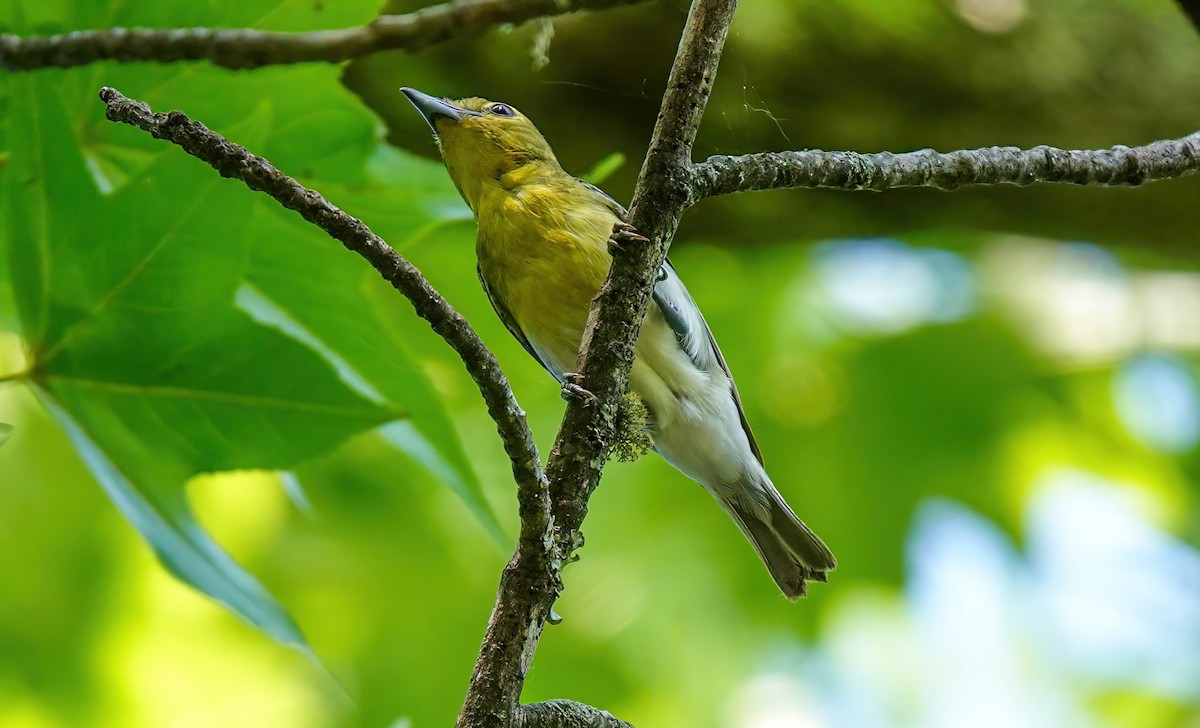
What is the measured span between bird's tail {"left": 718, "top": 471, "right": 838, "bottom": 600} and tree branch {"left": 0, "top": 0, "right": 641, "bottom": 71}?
2.14 m

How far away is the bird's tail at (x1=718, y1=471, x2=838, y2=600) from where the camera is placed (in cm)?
333

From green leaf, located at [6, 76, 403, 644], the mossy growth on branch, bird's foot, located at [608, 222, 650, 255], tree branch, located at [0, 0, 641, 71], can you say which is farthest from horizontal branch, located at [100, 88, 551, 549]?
the mossy growth on branch

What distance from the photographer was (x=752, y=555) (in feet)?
15.3

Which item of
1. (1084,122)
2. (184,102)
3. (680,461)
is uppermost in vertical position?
(1084,122)

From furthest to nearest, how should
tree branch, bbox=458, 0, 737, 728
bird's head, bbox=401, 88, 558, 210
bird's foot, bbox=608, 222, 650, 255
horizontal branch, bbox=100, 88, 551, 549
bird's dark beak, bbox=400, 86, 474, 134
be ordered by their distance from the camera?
bird's head, bbox=401, 88, 558, 210, bird's dark beak, bbox=400, 86, 474, 134, bird's foot, bbox=608, 222, 650, 255, tree branch, bbox=458, 0, 737, 728, horizontal branch, bbox=100, 88, 551, 549

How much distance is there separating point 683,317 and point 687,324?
0.03m

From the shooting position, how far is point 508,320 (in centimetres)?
331

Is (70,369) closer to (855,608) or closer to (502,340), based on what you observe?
(502,340)

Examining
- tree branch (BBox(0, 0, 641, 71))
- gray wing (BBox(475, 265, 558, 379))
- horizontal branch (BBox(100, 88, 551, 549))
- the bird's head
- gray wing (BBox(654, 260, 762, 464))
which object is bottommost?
horizontal branch (BBox(100, 88, 551, 549))

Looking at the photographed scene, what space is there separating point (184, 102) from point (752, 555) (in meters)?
3.08

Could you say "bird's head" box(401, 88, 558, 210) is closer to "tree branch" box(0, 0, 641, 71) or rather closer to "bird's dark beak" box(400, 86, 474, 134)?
"bird's dark beak" box(400, 86, 474, 134)

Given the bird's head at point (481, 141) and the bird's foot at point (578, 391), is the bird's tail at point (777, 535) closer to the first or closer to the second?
the bird's head at point (481, 141)

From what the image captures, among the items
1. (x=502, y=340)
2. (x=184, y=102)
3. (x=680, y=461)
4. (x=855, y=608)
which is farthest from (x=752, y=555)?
(x=184, y=102)

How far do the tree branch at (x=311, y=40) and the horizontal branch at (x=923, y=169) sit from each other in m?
0.31
